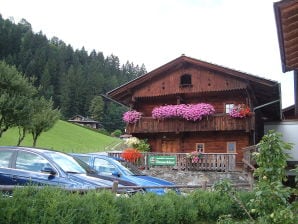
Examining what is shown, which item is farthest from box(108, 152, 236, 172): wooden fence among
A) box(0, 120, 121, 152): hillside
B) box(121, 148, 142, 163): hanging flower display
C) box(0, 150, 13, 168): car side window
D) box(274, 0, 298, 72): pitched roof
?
box(0, 120, 121, 152): hillside

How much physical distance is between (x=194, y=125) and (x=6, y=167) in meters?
18.3

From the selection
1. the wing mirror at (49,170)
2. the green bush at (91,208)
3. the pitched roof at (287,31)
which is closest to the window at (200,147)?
the green bush at (91,208)

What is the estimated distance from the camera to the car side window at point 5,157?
35.0 feet

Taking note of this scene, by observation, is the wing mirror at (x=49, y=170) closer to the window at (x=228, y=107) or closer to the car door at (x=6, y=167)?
the car door at (x=6, y=167)

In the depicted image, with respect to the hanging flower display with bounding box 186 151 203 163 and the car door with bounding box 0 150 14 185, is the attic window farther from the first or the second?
the car door with bounding box 0 150 14 185

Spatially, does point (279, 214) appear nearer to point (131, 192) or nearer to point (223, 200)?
point (131, 192)

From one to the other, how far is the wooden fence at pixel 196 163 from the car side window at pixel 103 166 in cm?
1072

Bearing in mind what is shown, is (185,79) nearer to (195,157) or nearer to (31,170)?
(195,157)

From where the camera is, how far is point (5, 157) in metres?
10.8

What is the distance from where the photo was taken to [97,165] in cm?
1484

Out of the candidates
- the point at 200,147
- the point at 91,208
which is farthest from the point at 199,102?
the point at 91,208

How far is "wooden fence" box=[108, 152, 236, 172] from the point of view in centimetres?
2395

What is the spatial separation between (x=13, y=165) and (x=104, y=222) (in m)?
3.76

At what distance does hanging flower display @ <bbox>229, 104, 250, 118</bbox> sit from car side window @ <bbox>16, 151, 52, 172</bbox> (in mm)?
17560
